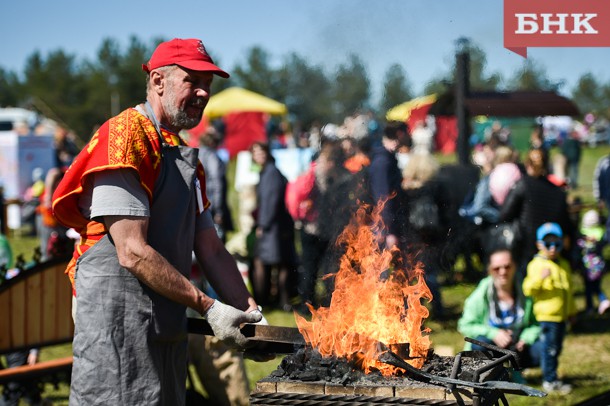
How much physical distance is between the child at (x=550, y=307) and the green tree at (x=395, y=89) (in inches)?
75.7

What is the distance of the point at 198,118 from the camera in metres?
3.04

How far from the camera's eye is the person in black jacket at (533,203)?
7480 mm

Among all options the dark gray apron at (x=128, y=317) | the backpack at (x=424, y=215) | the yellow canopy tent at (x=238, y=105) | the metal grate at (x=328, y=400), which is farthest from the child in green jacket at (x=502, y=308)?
the yellow canopy tent at (x=238, y=105)

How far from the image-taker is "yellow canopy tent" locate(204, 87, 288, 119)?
26.8 metres

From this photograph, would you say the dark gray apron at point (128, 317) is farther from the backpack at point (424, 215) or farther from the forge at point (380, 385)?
the backpack at point (424, 215)

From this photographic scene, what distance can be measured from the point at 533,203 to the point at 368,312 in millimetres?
4601

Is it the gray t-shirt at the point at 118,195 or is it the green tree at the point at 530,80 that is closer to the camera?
the gray t-shirt at the point at 118,195

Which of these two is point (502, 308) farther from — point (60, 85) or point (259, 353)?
point (60, 85)

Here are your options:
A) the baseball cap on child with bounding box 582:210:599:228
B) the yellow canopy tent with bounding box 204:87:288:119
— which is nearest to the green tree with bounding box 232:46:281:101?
the yellow canopy tent with bounding box 204:87:288:119

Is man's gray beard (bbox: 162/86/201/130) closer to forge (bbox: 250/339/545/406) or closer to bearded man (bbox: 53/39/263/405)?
bearded man (bbox: 53/39/263/405)

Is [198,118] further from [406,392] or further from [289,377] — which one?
[406,392]

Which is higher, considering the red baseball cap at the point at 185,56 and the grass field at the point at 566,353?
the red baseball cap at the point at 185,56

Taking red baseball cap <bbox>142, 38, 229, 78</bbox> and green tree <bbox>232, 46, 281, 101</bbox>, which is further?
green tree <bbox>232, 46, 281, 101</bbox>

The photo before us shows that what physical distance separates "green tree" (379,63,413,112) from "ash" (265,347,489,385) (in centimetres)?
208
